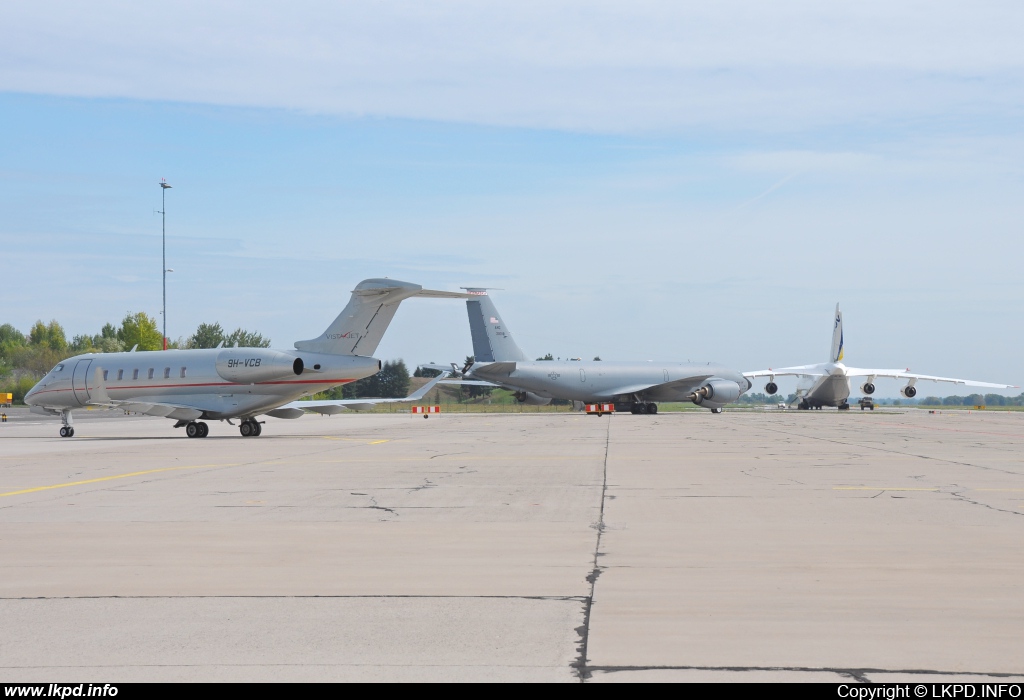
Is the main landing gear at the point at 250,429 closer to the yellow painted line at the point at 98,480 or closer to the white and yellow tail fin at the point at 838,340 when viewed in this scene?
the yellow painted line at the point at 98,480

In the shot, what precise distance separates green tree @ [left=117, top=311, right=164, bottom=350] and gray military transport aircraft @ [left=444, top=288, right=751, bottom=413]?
82.4 feet

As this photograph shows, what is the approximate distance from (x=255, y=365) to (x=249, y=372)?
352mm

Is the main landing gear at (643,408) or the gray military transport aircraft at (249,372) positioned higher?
the gray military transport aircraft at (249,372)

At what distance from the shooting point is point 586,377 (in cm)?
6700

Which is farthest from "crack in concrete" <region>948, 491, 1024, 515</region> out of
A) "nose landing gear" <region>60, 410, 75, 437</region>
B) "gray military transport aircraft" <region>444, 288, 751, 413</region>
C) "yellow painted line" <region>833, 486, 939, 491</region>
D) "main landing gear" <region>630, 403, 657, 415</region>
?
"main landing gear" <region>630, 403, 657, 415</region>

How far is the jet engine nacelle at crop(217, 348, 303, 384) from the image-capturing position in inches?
1291

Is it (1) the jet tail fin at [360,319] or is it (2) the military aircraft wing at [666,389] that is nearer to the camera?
(1) the jet tail fin at [360,319]

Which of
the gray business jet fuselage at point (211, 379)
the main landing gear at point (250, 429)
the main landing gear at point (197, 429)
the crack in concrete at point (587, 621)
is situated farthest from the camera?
the main landing gear at point (250, 429)

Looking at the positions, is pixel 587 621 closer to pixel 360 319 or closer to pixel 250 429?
pixel 360 319

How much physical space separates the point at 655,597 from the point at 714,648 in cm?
140

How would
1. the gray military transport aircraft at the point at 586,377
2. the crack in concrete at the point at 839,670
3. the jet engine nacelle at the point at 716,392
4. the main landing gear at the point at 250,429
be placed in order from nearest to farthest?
the crack in concrete at the point at 839,670 < the main landing gear at the point at 250,429 < the gray military transport aircraft at the point at 586,377 < the jet engine nacelle at the point at 716,392

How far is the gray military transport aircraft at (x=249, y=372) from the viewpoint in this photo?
32969mm

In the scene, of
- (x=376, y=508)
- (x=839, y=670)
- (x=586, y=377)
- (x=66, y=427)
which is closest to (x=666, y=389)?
(x=586, y=377)

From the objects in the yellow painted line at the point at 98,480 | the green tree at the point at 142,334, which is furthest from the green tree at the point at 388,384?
the yellow painted line at the point at 98,480
